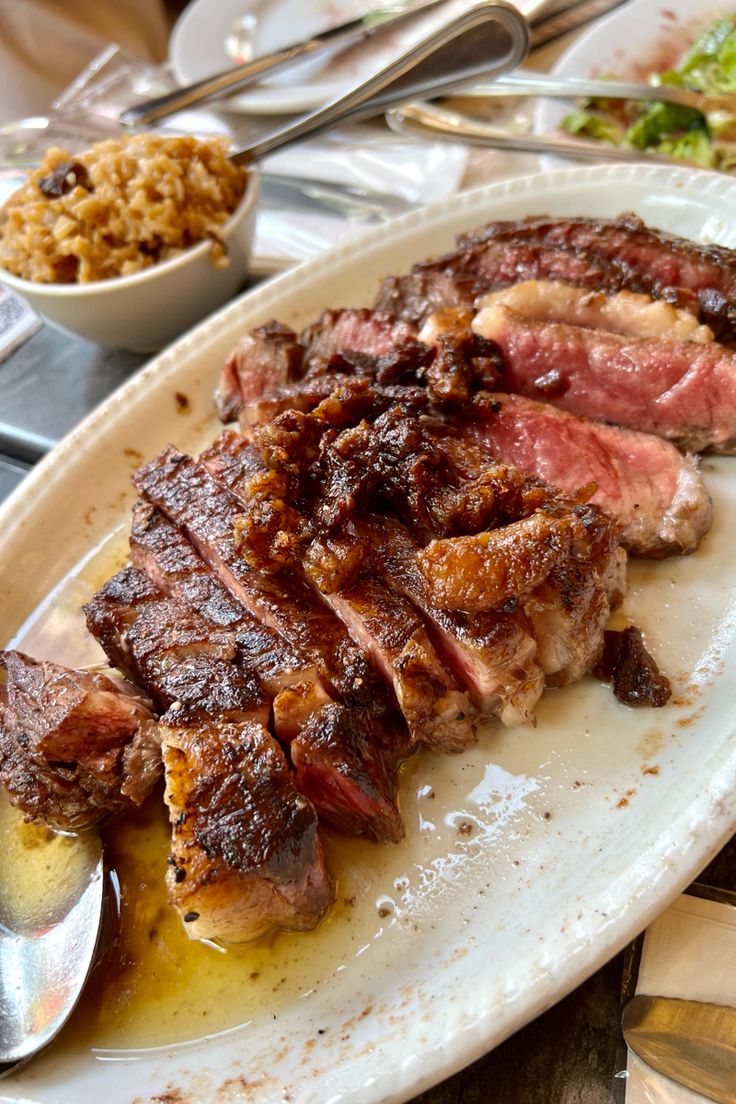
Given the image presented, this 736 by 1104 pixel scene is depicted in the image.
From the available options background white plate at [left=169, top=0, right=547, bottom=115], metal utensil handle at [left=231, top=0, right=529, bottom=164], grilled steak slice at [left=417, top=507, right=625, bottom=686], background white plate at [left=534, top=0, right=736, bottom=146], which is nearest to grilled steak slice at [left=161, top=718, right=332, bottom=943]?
grilled steak slice at [left=417, top=507, right=625, bottom=686]

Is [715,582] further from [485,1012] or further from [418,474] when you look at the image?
[485,1012]

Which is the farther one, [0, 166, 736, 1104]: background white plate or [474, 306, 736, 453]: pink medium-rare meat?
[474, 306, 736, 453]: pink medium-rare meat

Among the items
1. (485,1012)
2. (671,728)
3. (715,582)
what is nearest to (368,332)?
(715,582)

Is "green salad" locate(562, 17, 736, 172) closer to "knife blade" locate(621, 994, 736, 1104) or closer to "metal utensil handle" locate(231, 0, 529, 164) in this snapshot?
"metal utensil handle" locate(231, 0, 529, 164)

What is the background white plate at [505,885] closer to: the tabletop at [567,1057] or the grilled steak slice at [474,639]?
Answer: the grilled steak slice at [474,639]

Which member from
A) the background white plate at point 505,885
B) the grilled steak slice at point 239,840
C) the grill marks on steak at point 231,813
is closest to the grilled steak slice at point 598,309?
the background white plate at point 505,885
